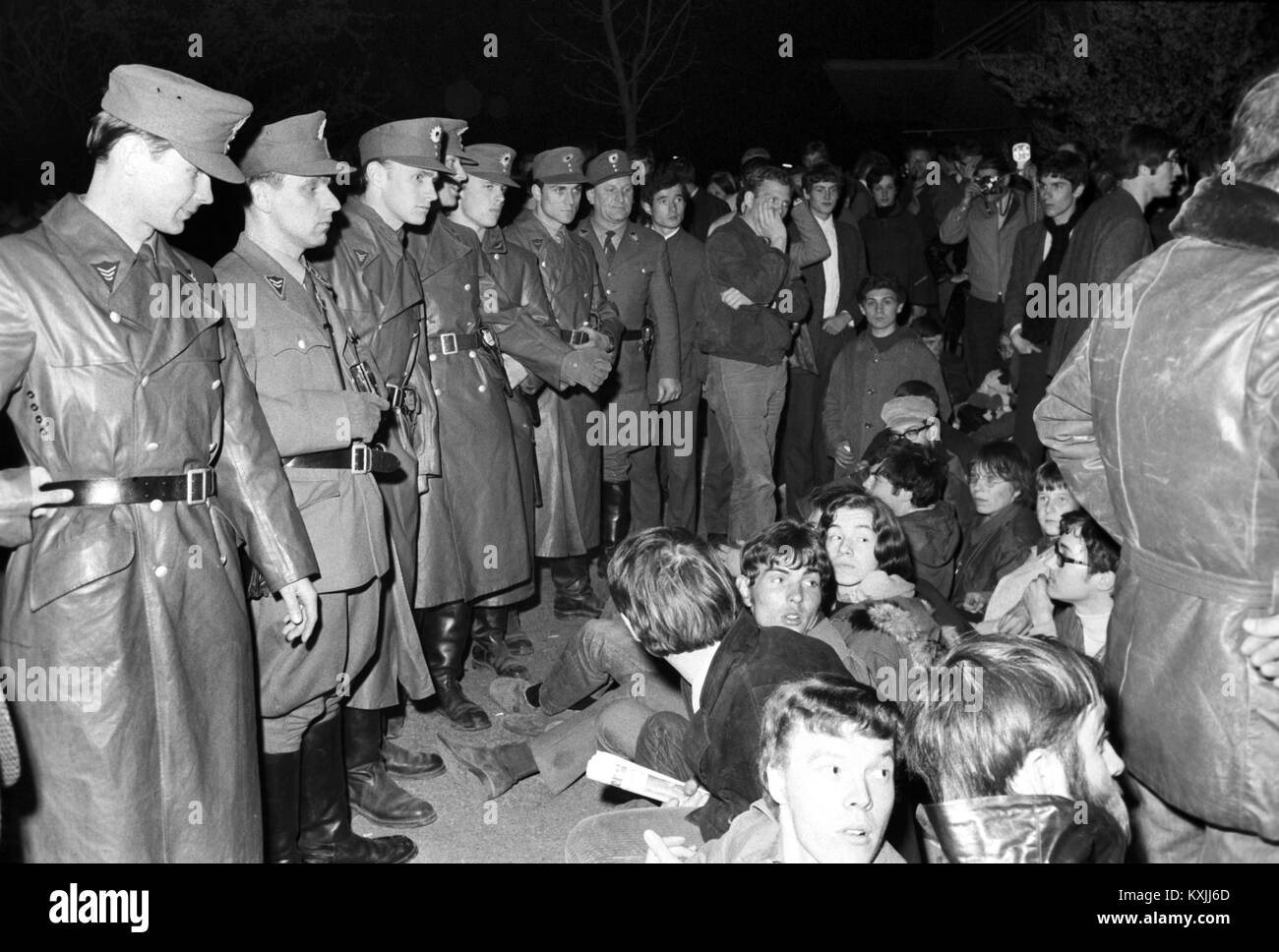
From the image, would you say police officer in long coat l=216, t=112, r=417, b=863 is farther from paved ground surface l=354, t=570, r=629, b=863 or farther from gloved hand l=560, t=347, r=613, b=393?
gloved hand l=560, t=347, r=613, b=393

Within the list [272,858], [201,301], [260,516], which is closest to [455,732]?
[272,858]

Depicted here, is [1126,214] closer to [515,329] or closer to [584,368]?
[584,368]

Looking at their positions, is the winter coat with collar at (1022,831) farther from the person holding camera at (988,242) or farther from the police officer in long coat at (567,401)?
the person holding camera at (988,242)

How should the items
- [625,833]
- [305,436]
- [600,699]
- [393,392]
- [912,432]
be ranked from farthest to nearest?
[912,432] < [393,392] < [600,699] < [305,436] < [625,833]

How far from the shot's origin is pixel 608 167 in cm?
659

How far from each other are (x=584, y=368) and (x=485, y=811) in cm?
191

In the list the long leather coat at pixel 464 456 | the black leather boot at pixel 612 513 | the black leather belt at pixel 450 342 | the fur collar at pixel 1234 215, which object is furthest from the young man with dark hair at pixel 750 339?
the fur collar at pixel 1234 215

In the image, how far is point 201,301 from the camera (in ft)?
9.94

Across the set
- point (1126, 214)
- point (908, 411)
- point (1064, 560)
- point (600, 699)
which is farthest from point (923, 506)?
point (1126, 214)

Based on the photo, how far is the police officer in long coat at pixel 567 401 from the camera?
5.94m

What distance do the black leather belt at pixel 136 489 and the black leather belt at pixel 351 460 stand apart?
706 mm

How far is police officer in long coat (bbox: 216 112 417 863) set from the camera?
362 centimetres

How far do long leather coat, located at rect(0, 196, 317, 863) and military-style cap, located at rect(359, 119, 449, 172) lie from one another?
5.14ft

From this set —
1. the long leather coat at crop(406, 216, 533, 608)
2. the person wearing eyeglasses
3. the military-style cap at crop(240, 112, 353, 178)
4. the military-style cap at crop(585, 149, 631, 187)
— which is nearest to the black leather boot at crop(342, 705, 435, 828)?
the long leather coat at crop(406, 216, 533, 608)
